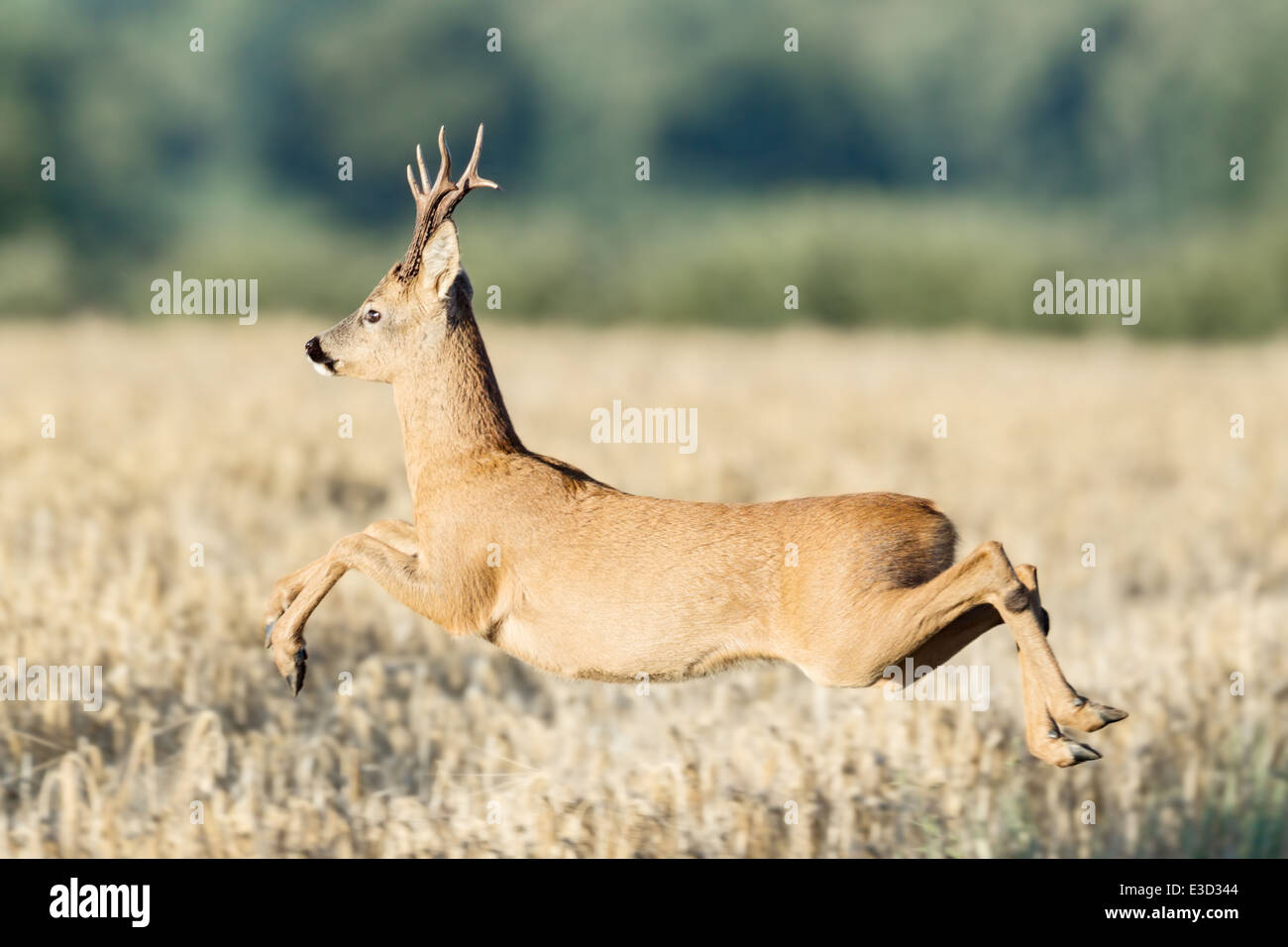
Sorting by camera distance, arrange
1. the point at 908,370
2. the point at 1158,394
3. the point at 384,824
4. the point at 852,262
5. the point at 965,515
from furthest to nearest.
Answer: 1. the point at 852,262
2. the point at 908,370
3. the point at 1158,394
4. the point at 965,515
5. the point at 384,824

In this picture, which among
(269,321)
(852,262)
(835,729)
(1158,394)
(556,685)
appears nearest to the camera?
(835,729)

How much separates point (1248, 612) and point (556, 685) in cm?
434

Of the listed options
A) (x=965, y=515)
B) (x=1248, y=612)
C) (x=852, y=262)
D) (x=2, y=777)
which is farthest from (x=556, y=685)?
(x=852, y=262)

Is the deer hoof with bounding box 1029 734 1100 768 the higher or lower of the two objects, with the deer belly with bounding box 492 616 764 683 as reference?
lower

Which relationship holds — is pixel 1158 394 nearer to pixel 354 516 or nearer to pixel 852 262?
pixel 354 516

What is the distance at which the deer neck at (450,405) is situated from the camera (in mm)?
5848

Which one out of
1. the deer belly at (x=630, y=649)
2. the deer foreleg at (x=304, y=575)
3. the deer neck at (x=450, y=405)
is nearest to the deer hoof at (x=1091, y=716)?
the deer belly at (x=630, y=649)

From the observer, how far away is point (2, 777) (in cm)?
723

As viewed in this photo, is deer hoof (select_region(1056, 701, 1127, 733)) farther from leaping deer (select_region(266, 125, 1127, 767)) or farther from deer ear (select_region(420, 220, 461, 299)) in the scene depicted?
deer ear (select_region(420, 220, 461, 299))

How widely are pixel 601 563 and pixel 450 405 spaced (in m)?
0.89

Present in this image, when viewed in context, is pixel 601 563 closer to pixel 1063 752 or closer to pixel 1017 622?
pixel 1017 622

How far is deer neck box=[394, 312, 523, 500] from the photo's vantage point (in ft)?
19.2

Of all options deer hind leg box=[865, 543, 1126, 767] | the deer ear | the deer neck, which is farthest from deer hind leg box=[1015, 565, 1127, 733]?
the deer ear

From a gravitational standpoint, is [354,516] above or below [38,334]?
below
